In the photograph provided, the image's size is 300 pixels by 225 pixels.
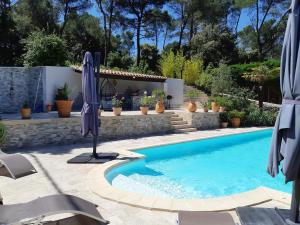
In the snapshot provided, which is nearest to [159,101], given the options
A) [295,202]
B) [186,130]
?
[186,130]

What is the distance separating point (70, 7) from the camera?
90.7ft

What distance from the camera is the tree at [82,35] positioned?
2947 centimetres

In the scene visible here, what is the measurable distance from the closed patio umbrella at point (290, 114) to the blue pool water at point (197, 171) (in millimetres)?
3754

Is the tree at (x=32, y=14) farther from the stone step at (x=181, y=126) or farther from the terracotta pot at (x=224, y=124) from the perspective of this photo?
the terracotta pot at (x=224, y=124)

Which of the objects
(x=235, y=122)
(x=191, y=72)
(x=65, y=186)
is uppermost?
(x=191, y=72)

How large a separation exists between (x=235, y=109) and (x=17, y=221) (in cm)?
1593

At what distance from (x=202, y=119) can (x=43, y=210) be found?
1337 cm

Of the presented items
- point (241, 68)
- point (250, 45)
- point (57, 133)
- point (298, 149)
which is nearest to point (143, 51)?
point (241, 68)

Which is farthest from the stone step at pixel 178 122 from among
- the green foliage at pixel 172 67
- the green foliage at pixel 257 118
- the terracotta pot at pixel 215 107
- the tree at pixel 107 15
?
the tree at pixel 107 15

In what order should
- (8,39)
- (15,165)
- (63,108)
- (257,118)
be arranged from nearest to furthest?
(15,165)
(63,108)
(257,118)
(8,39)

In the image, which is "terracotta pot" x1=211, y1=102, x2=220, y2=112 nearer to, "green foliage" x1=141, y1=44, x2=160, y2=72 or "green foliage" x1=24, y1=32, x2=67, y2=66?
"green foliage" x1=24, y1=32, x2=67, y2=66

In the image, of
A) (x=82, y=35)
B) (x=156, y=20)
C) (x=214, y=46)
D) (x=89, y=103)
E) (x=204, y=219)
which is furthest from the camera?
(x=214, y=46)

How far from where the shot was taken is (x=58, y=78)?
15.7 meters

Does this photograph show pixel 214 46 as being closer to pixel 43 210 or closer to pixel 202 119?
pixel 202 119
